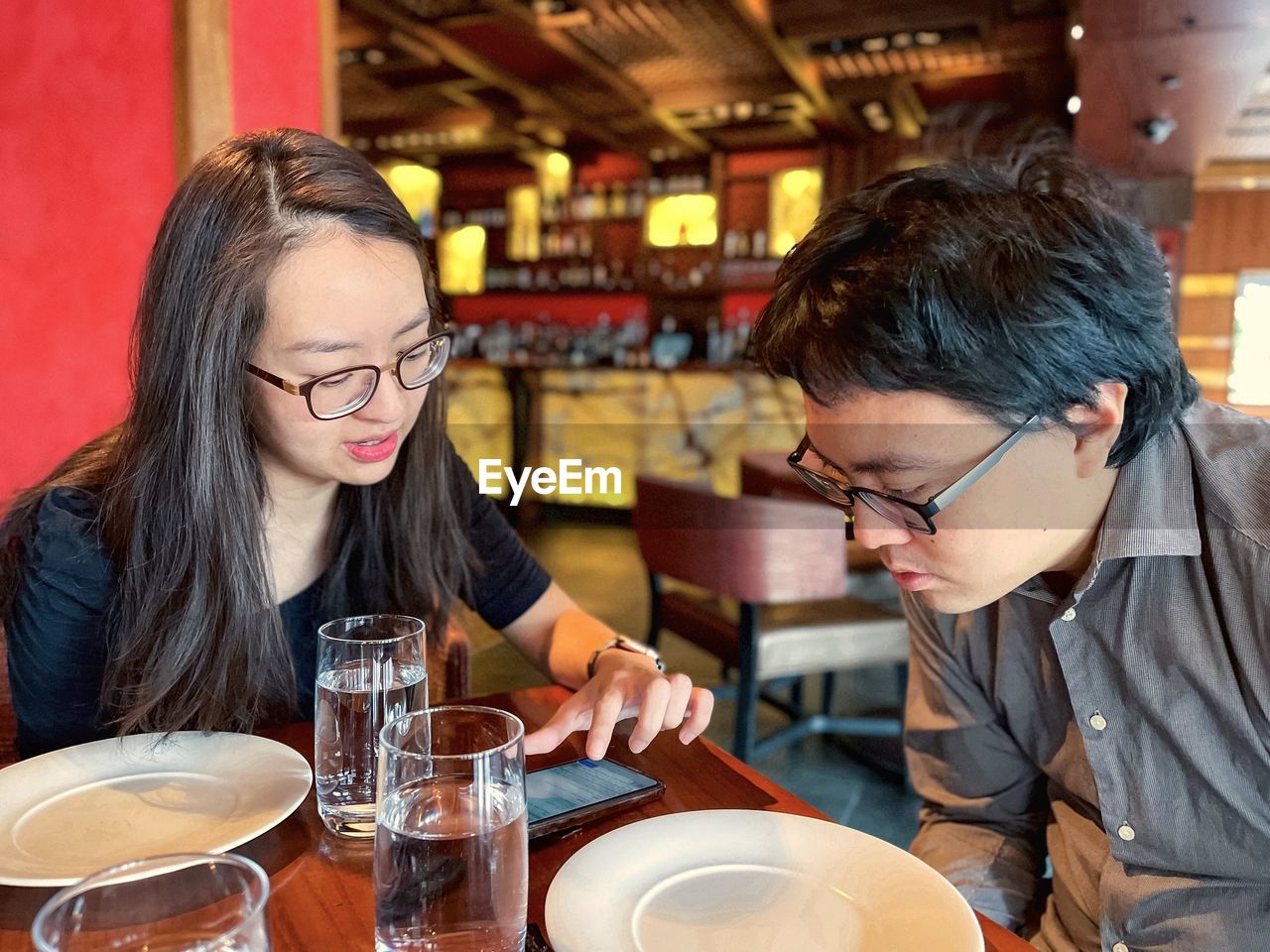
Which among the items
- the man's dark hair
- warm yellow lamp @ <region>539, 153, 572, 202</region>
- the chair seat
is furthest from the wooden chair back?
warm yellow lamp @ <region>539, 153, 572, 202</region>

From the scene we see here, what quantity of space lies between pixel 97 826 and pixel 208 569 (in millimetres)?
368

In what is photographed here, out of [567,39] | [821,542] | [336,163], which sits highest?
[567,39]

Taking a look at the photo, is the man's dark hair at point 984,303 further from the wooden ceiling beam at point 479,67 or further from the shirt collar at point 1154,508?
the wooden ceiling beam at point 479,67

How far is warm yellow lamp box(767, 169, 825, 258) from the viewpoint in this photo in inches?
279

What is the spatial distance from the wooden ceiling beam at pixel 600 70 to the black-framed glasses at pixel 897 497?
411 cm

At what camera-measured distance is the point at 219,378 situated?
3.60 feet

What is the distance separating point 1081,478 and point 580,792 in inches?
21.8

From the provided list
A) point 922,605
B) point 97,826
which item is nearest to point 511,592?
point 922,605

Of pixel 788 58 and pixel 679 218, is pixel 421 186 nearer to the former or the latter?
pixel 679 218

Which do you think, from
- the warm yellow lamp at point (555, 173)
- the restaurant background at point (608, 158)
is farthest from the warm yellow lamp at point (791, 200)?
the warm yellow lamp at point (555, 173)

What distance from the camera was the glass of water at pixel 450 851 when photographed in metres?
0.55

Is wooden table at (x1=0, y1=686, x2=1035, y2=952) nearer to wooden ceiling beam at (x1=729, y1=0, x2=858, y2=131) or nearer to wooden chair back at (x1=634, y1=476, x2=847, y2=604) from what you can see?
wooden chair back at (x1=634, y1=476, x2=847, y2=604)

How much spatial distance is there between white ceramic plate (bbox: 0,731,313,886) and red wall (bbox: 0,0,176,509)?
4.64 feet

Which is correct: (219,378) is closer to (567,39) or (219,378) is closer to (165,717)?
(165,717)
